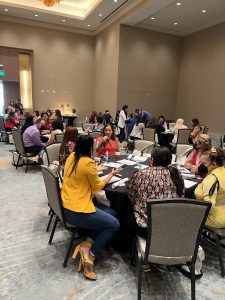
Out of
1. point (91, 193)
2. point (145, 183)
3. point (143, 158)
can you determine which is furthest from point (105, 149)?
point (145, 183)

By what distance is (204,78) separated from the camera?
10438 mm

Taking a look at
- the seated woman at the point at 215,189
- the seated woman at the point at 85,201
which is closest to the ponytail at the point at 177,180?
the seated woman at the point at 215,189

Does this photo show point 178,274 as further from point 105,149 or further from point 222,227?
point 105,149

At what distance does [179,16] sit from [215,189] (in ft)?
30.3

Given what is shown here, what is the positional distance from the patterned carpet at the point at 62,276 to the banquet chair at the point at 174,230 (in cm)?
41

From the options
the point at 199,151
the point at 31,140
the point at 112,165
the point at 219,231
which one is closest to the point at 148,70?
the point at 31,140

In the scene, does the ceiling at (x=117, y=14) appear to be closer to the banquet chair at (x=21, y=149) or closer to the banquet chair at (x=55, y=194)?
the banquet chair at (x=21, y=149)

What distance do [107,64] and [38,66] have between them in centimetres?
331

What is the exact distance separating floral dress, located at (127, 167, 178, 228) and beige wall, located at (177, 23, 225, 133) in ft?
28.4

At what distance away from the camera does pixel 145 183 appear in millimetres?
2039

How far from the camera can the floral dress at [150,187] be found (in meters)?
2.01

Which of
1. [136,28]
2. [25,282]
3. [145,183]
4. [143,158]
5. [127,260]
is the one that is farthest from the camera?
[136,28]

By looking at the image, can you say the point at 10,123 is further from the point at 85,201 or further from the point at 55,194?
the point at 85,201

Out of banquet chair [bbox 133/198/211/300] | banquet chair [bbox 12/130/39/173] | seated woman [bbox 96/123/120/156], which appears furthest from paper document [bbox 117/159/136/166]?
banquet chair [bbox 12/130/39/173]
